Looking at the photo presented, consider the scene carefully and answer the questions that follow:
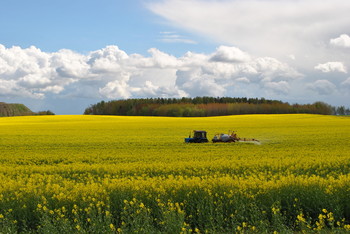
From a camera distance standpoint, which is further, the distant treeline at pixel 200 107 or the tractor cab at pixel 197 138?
the distant treeline at pixel 200 107

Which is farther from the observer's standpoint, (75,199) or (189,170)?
(189,170)

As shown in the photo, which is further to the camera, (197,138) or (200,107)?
(200,107)

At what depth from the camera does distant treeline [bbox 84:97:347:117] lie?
122344 millimetres

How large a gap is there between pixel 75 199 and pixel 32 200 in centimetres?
133

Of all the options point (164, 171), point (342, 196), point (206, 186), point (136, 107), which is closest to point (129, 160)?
point (164, 171)

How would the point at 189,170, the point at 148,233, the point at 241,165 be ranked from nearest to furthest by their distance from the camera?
the point at 148,233 < the point at 189,170 < the point at 241,165

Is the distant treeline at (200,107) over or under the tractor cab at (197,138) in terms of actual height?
over

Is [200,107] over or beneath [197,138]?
over

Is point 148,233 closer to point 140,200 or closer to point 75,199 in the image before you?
point 140,200

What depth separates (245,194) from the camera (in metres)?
11.1

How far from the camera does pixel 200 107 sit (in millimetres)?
128875

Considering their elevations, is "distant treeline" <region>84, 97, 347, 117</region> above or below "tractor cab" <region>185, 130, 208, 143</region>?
above

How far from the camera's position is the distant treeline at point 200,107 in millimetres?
122344

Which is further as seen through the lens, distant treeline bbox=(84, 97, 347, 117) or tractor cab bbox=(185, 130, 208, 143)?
distant treeline bbox=(84, 97, 347, 117)
